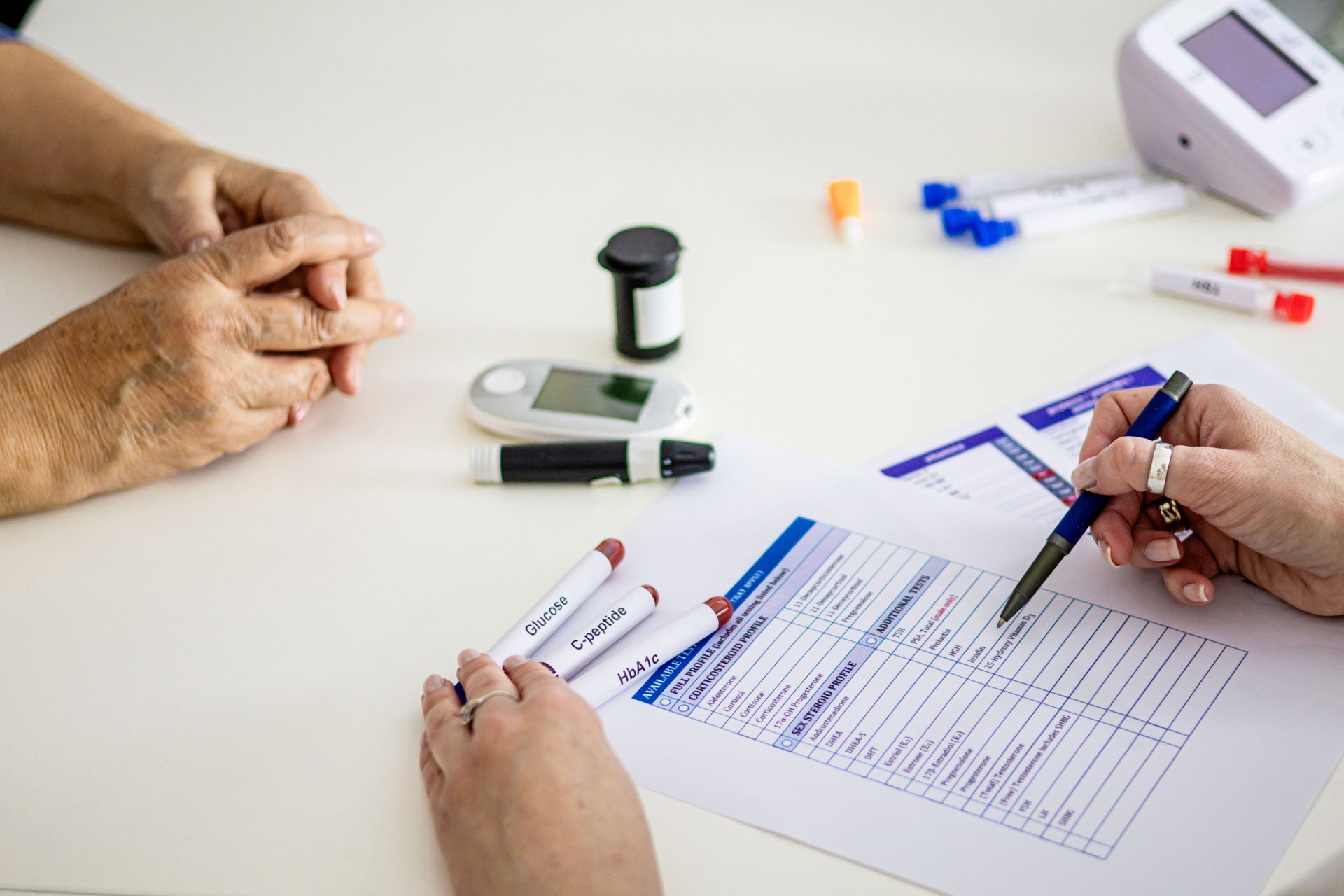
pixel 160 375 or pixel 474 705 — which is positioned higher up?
pixel 160 375

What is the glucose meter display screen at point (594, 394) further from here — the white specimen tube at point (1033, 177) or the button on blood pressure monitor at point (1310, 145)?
the button on blood pressure monitor at point (1310, 145)

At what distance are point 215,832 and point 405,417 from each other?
1.51 feet

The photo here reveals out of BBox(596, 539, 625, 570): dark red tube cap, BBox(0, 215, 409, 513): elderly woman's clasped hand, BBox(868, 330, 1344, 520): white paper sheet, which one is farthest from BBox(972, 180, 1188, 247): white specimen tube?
BBox(0, 215, 409, 513): elderly woman's clasped hand

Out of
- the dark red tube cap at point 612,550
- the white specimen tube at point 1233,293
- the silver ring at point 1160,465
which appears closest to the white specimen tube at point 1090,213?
the white specimen tube at point 1233,293

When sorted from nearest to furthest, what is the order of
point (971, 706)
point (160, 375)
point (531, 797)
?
point (531, 797)
point (971, 706)
point (160, 375)

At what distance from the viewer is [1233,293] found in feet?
3.97

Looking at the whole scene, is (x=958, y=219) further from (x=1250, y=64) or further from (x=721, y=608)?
(x=721, y=608)

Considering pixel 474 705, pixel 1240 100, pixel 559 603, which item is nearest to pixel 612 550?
pixel 559 603

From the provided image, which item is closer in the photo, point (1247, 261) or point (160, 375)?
point (160, 375)

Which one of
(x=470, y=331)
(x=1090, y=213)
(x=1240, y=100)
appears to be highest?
(x=1240, y=100)

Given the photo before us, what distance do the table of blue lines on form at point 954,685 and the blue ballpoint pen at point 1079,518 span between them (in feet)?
0.07

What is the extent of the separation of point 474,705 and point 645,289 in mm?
470

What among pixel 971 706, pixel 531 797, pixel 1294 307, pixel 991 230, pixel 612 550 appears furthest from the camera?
pixel 991 230

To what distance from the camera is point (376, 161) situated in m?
1.48
